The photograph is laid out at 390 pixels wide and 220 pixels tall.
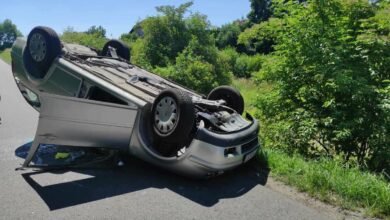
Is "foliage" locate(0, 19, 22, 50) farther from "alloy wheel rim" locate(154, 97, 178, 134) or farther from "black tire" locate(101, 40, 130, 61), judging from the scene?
"alloy wheel rim" locate(154, 97, 178, 134)

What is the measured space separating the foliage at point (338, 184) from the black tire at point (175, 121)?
137 centimetres

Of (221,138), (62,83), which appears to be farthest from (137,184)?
(62,83)

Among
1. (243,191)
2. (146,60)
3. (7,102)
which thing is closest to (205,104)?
(243,191)

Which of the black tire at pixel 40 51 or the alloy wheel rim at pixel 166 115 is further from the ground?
the black tire at pixel 40 51

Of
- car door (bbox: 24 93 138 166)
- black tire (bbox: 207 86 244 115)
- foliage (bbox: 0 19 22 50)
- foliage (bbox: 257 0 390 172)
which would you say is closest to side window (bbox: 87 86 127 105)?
car door (bbox: 24 93 138 166)

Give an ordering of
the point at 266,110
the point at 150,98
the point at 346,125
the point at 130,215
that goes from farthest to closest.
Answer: the point at 266,110 → the point at 346,125 → the point at 150,98 → the point at 130,215

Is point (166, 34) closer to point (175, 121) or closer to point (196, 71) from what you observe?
point (196, 71)

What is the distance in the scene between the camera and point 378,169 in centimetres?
565

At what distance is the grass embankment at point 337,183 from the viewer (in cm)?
389

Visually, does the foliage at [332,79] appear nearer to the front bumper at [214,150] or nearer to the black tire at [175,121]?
the front bumper at [214,150]

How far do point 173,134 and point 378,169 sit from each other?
3.29 metres

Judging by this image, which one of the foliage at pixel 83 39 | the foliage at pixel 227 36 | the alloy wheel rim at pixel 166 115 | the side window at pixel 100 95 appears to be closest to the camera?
the alloy wheel rim at pixel 166 115

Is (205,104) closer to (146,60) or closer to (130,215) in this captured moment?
(130,215)

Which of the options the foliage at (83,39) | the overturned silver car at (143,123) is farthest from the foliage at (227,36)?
the overturned silver car at (143,123)
